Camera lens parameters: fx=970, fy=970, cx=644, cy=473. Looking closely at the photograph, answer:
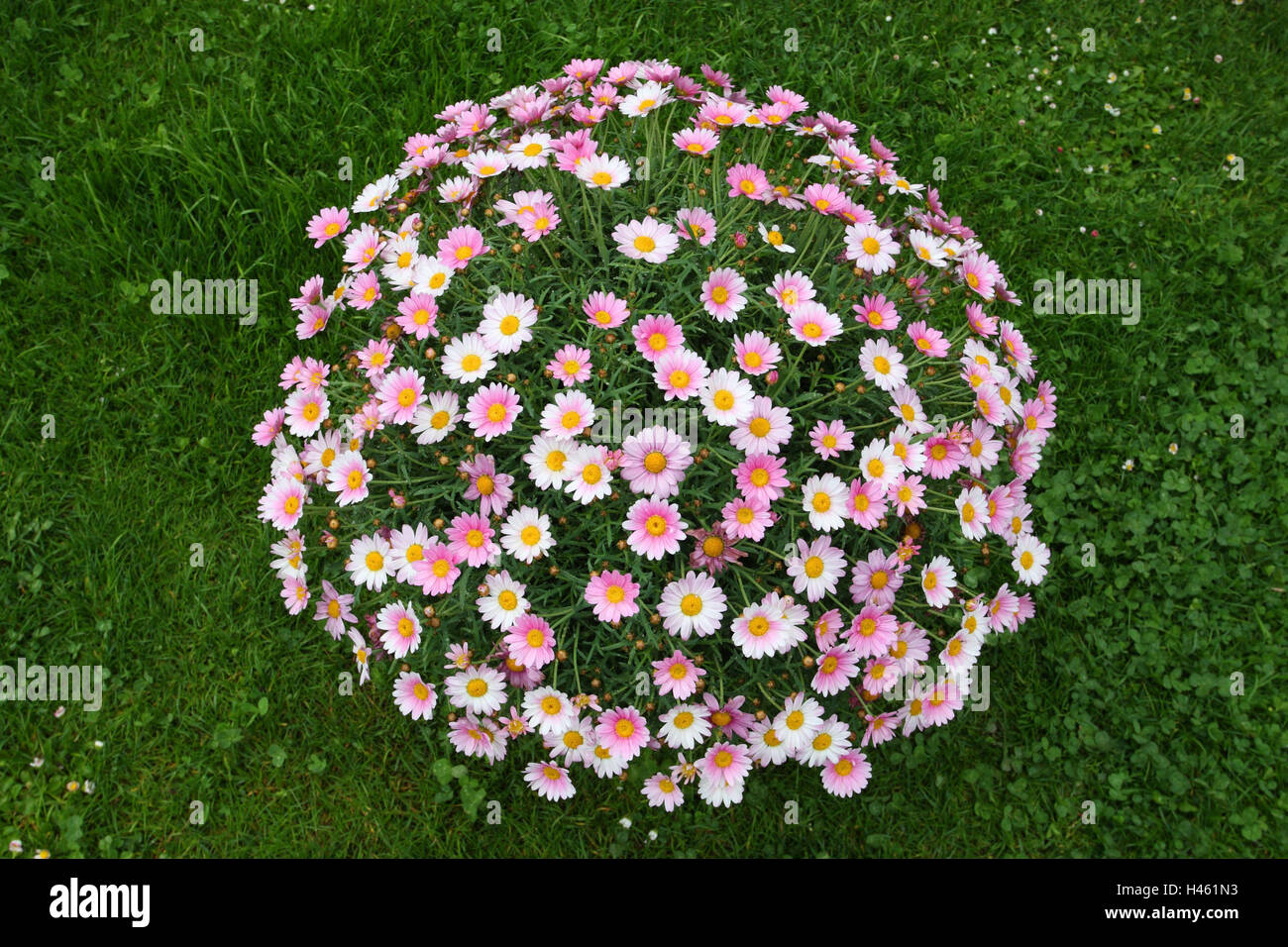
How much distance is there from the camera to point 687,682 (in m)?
2.14

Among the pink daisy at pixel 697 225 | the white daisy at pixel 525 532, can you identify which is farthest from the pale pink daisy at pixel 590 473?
the pink daisy at pixel 697 225

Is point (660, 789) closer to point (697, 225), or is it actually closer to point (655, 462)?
point (655, 462)

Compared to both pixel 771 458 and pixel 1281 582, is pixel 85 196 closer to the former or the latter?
pixel 771 458

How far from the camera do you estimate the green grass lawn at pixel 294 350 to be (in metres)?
3.00

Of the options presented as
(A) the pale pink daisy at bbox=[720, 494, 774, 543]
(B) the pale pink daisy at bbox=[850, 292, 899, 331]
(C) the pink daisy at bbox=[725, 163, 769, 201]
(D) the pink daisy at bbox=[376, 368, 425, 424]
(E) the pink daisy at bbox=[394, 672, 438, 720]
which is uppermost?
(C) the pink daisy at bbox=[725, 163, 769, 201]

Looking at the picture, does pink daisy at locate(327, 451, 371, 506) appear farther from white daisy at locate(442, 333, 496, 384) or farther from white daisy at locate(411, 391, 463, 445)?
white daisy at locate(442, 333, 496, 384)

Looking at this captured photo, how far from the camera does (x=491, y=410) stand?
215cm

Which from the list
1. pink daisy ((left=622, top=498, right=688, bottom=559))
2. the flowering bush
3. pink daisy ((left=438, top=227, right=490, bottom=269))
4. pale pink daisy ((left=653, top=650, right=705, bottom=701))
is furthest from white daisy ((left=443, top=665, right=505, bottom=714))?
pink daisy ((left=438, top=227, right=490, bottom=269))

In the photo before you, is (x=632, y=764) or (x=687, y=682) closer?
(x=687, y=682)

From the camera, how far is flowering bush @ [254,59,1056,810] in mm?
2143

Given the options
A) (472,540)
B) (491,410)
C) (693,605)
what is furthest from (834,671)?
(491,410)

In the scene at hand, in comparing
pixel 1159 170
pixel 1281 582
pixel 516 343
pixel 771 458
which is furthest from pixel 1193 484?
pixel 516 343

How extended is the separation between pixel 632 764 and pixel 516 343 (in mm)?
1381

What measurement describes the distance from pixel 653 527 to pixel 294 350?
207cm
